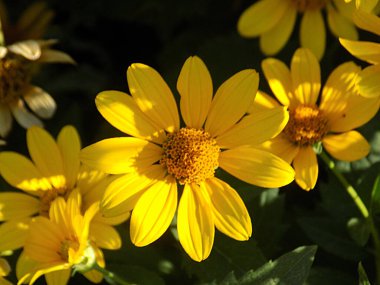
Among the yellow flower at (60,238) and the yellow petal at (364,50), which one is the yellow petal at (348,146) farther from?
the yellow flower at (60,238)

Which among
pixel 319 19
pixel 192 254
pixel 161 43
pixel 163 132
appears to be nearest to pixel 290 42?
pixel 319 19

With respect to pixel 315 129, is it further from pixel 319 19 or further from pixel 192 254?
pixel 319 19

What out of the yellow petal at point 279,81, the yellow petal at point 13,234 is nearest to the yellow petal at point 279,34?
the yellow petal at point 279,81

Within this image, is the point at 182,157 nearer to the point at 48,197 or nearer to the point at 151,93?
the point at 151,93

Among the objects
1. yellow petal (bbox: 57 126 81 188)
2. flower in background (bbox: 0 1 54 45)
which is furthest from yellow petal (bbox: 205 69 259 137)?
flower in background (bbox: 0 1 54 45)

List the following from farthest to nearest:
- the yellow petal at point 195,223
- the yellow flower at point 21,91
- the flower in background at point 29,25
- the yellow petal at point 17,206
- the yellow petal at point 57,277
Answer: the flower in background at point 29,25 < the yellow flower at point 21,91 < the yellow petal at point 17,206 < the yellow petal at point 57,277 < the yellow petal at point 195,223

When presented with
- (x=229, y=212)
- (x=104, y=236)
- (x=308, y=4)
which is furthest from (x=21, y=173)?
(x=308, y=4)

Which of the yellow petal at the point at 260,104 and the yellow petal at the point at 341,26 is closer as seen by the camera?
the yellow petal at the point at 260,104
